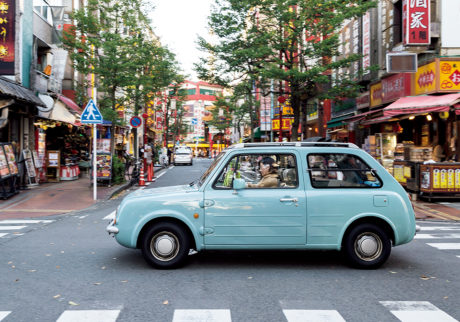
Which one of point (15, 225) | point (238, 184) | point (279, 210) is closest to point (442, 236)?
Result: point (279, 210)

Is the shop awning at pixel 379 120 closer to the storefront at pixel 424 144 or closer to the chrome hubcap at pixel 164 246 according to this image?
the storefront at pixel 424 144

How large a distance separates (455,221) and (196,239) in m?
7.76

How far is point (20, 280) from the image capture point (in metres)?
5.50

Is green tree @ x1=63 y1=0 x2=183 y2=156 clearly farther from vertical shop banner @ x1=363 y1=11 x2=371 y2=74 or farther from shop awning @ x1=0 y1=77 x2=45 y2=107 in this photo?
vertical shop banner @ x1=363 y1=11 x2=371 y2=74

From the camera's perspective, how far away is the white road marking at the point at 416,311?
4.20 meters

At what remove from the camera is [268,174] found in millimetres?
6094

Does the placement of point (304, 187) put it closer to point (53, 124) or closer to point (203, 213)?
point (203, 213)

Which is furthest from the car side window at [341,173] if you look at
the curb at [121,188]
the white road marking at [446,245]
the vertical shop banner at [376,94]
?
the vertical shop banner at [376,94]

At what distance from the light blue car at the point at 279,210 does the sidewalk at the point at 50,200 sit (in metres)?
6.91

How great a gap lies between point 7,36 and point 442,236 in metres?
15.5

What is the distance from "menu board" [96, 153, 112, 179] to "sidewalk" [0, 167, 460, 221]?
622 mm

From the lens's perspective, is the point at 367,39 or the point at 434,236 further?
the point at 367,39

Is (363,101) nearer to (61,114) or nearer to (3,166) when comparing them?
(61,114)

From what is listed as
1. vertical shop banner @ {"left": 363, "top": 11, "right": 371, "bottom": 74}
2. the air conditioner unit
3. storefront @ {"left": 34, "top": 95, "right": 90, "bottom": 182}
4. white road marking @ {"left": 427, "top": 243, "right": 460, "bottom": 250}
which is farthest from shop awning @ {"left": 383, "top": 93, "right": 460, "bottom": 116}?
storefront @ {"left": 34, "top": 95, "right": 90, "bottom": 182}
